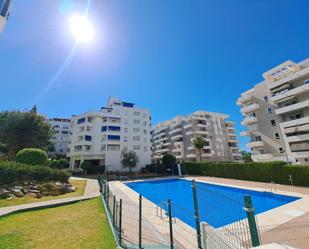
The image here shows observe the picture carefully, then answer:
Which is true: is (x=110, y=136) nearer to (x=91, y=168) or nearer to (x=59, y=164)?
(x=91, y=168)

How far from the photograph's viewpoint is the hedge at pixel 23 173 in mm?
15172

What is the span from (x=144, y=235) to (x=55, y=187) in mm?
14027

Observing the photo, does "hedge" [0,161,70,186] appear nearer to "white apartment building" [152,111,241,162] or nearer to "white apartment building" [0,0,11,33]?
"white apartment building" [0,0,11,33]

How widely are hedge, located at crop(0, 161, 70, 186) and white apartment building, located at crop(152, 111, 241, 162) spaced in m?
47.6

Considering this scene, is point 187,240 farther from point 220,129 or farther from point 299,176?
point 220,129

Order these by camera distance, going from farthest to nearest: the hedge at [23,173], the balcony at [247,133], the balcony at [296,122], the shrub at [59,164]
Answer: the shrub at [59,164] < the balcony at [247,133] < the balcony at [296,122] < the hedge at [23,173]

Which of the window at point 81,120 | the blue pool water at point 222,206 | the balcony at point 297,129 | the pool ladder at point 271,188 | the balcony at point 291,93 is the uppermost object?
the window at point 81,120

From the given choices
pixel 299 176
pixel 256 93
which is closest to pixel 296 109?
pixel 256 93

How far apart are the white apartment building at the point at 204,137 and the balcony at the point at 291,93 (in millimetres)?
29835

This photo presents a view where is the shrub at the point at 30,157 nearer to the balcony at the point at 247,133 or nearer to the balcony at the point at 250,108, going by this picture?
the balcony at the point at 247,133

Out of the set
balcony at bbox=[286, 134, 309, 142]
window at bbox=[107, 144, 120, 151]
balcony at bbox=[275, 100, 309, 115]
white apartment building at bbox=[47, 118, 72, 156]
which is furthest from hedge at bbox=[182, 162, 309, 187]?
white apartment building at bbox=[47, 118, 72, 156]

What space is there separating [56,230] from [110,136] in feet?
138

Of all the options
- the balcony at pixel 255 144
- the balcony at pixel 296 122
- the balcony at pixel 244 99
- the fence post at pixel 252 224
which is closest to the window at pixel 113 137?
the balcony at pixel 255 144

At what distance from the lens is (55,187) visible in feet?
56.2
